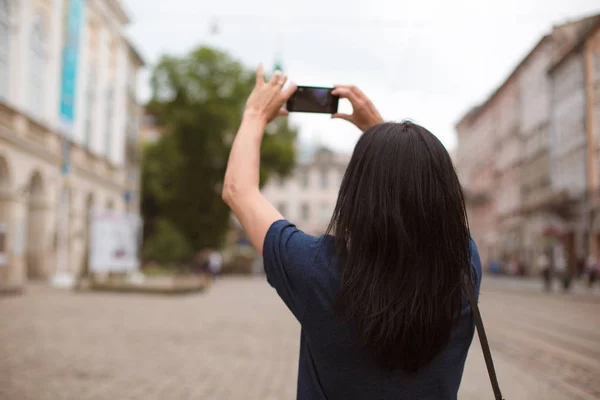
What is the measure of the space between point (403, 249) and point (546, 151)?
5253cm

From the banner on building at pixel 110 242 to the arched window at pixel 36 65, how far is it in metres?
6.00

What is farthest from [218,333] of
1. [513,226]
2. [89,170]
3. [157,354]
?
[513,226]

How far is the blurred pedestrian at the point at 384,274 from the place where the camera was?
187cm

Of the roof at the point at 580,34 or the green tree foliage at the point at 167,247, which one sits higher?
the roof at the point at 580,34

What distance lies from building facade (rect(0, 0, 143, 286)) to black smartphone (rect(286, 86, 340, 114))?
21.6 metres

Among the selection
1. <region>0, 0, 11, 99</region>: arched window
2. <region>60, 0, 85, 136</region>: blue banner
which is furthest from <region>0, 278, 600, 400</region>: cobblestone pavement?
<region>0, 0, 11, 99</region>: arched window

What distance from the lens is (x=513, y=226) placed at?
62.3 meters

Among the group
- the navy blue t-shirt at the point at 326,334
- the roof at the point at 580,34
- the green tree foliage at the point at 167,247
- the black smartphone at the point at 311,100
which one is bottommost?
the green tree foliage at the point at 167,247

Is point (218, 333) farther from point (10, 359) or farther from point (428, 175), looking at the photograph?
point (428, 175)

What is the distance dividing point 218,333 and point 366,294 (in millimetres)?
11220

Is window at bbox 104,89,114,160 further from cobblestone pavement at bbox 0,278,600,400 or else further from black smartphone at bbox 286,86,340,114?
black smartphone at bbox 286,86,340,114

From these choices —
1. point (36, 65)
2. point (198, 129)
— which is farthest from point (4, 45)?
point (198, 129)

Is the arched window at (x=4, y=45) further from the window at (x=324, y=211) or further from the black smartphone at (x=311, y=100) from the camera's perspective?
the window at (x=324, y=211)

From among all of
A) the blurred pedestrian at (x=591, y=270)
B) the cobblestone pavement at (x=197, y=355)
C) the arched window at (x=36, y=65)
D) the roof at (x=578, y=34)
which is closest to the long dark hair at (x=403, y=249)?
the cobblestone pavement at (x=197, y=355)
